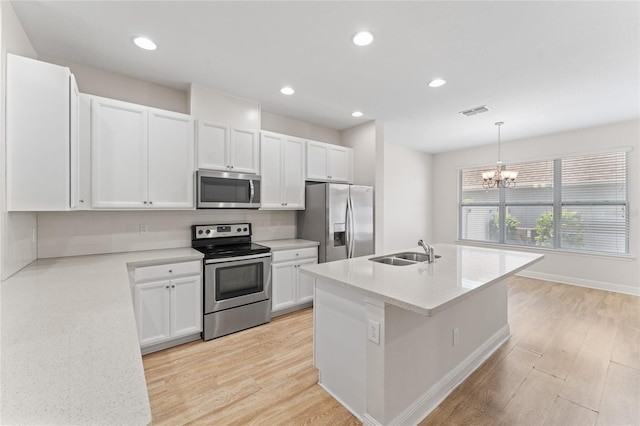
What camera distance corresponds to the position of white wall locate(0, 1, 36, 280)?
1.69 m

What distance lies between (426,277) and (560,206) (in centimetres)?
493

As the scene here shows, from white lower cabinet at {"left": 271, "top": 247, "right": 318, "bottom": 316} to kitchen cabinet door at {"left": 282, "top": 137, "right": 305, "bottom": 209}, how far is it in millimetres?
667

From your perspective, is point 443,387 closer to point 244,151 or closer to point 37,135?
point 244,151

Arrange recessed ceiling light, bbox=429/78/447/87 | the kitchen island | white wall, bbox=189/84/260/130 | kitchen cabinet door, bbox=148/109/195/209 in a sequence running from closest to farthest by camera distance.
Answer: the kitchen island, kitchen cabinet door, bbox=148/109/195/209, recessed ceiling light, bbox=429/78/447/87, white wall, bbox=189/84/260/130

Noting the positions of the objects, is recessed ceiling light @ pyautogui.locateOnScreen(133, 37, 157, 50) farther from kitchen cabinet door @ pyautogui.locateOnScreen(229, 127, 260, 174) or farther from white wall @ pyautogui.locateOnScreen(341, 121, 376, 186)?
white wall @ pyautogui.locateOnScreen(341, 121, 376, 186)

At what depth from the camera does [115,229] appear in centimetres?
279

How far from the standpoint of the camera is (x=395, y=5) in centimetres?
183

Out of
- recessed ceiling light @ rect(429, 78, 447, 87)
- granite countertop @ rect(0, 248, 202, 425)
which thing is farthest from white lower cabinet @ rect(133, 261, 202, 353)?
recessed ceiling light @ rect(429, 78, 447, 87)

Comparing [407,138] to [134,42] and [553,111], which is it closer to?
[553,111]

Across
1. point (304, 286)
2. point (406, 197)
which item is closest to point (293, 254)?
point (304, 286)

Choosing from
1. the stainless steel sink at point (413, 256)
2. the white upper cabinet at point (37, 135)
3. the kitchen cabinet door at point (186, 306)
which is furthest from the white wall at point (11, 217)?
the stainless steel sink at point (413, 256)

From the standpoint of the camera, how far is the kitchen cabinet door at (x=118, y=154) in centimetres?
244

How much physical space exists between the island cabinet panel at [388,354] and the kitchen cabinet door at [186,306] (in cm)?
132

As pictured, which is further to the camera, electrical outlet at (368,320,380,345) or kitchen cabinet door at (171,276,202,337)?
kitchen cabinet door at (171,276,202,337)
